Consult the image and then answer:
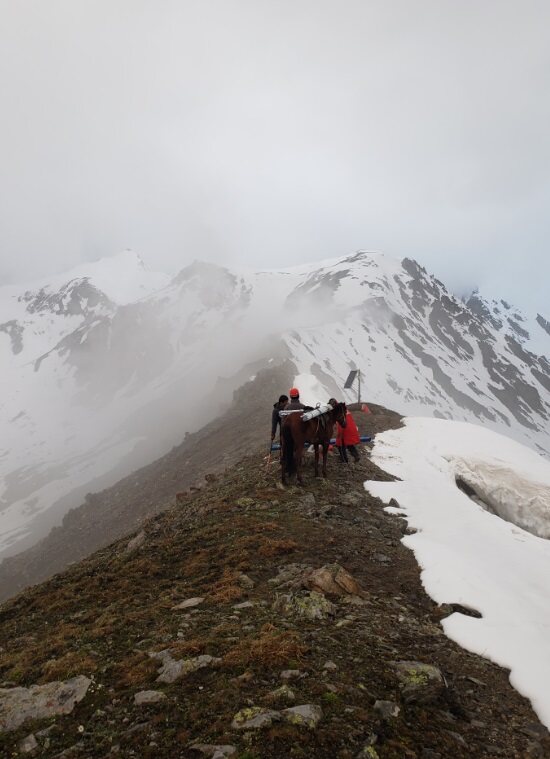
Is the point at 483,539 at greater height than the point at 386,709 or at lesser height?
lesser

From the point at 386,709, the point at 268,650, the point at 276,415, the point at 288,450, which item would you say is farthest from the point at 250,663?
the point at 276,415

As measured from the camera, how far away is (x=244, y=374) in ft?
263

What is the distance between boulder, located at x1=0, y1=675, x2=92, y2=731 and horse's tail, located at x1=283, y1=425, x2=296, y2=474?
8.90m

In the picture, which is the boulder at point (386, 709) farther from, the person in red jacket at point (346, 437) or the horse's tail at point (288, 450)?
the person in red jacket at point (346, 437)

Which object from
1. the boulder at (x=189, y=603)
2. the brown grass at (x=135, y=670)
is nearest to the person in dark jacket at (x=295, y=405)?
the boulder at (x=189, y=603)

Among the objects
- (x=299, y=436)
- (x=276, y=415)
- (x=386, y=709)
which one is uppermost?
(x=276, y=415)

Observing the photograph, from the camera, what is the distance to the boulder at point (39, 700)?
4.72 m

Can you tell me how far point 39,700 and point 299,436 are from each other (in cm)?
958

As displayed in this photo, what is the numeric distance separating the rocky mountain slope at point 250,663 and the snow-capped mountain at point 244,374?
121 feet

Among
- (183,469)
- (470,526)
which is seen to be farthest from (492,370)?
(470,526)

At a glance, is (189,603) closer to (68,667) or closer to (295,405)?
(68,667)

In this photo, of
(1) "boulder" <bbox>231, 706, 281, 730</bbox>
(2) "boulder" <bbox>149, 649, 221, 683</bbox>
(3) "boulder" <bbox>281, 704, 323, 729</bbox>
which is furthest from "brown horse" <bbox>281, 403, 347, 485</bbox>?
(1) "boulder" <bbox>231, 706, 281, 730</bbox>

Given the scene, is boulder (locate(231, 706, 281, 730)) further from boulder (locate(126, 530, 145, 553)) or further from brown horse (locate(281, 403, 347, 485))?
brown horse (locate(281, 403, 347, 485))

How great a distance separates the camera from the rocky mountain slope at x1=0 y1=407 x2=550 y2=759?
433 centimetres
